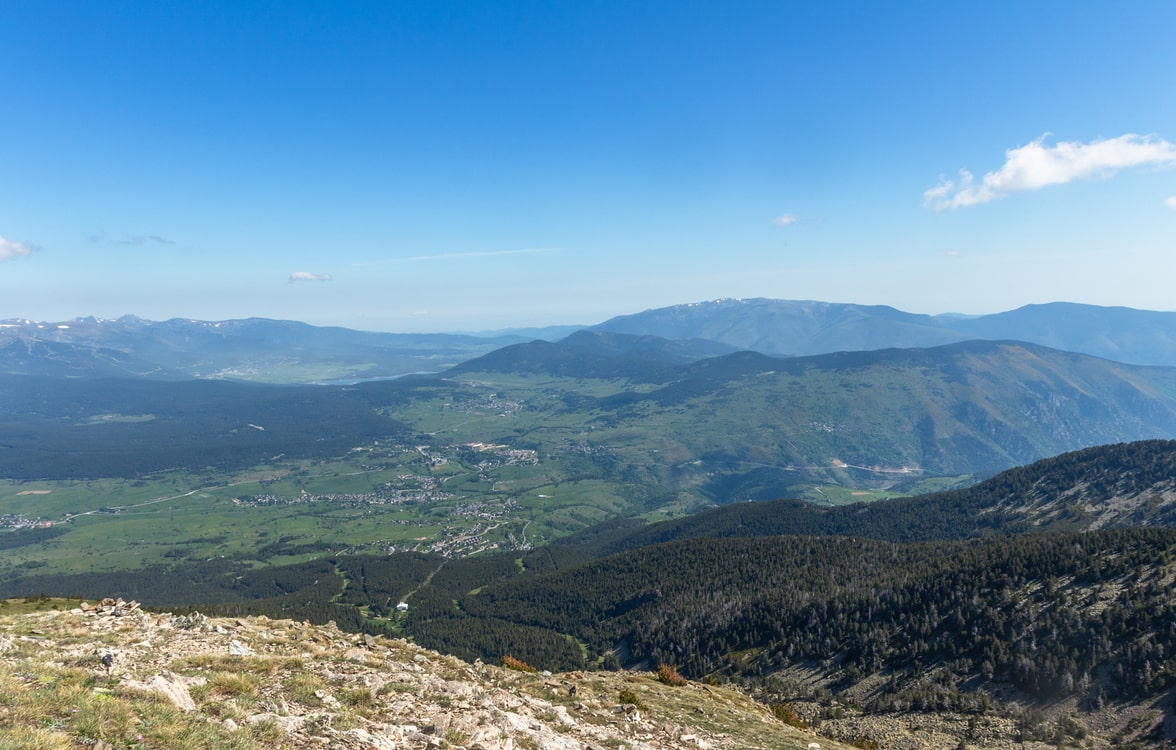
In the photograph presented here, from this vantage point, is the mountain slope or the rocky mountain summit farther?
the mountain slope

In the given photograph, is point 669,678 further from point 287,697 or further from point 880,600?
point 880,600

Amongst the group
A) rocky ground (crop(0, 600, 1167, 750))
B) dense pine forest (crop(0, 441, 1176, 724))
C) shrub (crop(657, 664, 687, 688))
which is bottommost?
dense pine forest (crop(0, 441, 1176, 724))

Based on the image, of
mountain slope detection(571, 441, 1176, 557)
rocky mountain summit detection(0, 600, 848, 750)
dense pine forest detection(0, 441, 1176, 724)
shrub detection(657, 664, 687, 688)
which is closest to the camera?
rocky mountain summit detection(0, 600, 848, 750)

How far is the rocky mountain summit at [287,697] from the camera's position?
1468cm

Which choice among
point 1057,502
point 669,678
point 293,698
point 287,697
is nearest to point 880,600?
point 669,678

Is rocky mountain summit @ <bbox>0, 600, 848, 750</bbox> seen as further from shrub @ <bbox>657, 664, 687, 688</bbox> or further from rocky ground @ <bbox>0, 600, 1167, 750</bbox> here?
shrub @ <bbox>657, 664, 687, 688</bbox>

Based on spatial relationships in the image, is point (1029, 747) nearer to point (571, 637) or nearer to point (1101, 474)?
point (571, 637)

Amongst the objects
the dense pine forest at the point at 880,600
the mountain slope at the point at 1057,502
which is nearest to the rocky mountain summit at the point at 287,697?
the dense pine forest at the point at 880,600

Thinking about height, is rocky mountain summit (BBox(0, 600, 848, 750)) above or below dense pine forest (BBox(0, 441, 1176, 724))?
above

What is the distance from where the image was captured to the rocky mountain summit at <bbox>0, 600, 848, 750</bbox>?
1468 cm

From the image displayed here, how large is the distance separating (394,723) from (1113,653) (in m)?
66.4

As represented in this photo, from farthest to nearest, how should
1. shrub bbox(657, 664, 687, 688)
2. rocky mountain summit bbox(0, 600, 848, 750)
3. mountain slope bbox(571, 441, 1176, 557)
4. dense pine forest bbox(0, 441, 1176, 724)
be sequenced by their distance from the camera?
mountain slope bbox(571, 441, 1176, 557)
dense pine forest bbox(0, 441, 1176, 724)
shrub bbox(657, 664, 687, 688)
rocky mountain summit bbox(0, 600, 848, 750)

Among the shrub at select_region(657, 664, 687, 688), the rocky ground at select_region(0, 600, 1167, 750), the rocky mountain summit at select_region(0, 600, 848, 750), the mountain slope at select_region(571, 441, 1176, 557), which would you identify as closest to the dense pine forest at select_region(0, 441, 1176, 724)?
the mountain slope at select_region(571, 441, 1176, 557)

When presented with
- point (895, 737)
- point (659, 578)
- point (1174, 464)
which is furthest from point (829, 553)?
point (1174, 464)
